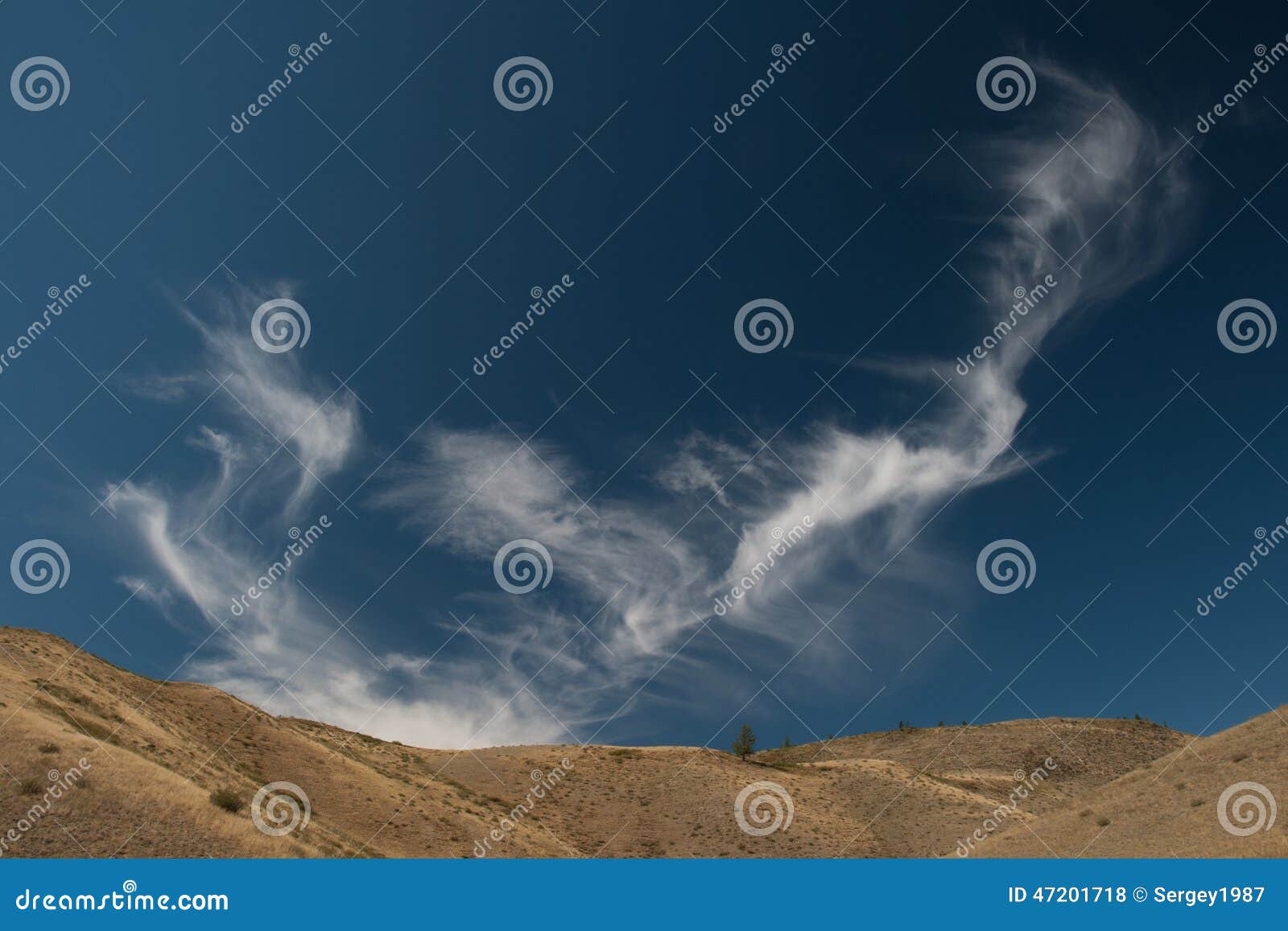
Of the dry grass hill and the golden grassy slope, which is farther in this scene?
the golden grassy slope

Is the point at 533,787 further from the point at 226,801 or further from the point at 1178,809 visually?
the point at 1178,809

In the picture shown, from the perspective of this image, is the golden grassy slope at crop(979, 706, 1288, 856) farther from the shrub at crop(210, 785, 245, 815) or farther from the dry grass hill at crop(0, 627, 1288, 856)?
the shrub at crop(210, 785, 245, 815)

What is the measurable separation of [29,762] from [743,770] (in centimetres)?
5911

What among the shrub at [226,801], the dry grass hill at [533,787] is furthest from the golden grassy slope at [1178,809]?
the shrub at [226,801]

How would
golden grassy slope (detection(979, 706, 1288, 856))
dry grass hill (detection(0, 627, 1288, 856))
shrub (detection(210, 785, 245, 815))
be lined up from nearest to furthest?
dry grass hill (detection(0, 627, 1288, 856)) → shrub (detection(210, 785, 245, 815)) → golden grassy slope (detection(979, 706, 1288, 856))

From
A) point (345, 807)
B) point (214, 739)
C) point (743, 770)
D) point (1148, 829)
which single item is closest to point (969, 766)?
point (743, 770)

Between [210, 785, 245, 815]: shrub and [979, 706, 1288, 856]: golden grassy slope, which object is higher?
[979, 706, 1288, 856]: golden grassy slope

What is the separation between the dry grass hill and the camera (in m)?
26.5

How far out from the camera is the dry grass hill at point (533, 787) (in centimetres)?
2653

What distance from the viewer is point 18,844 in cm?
2264

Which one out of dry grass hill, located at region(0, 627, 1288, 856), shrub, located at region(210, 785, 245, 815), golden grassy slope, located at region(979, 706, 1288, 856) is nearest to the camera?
dry grass hill, located at region(0, 627, 1288, 856)

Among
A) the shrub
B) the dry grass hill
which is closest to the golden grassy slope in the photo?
the dry grass hill

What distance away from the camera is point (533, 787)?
70062 millimetres

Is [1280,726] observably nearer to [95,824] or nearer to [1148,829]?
[1148,829]
